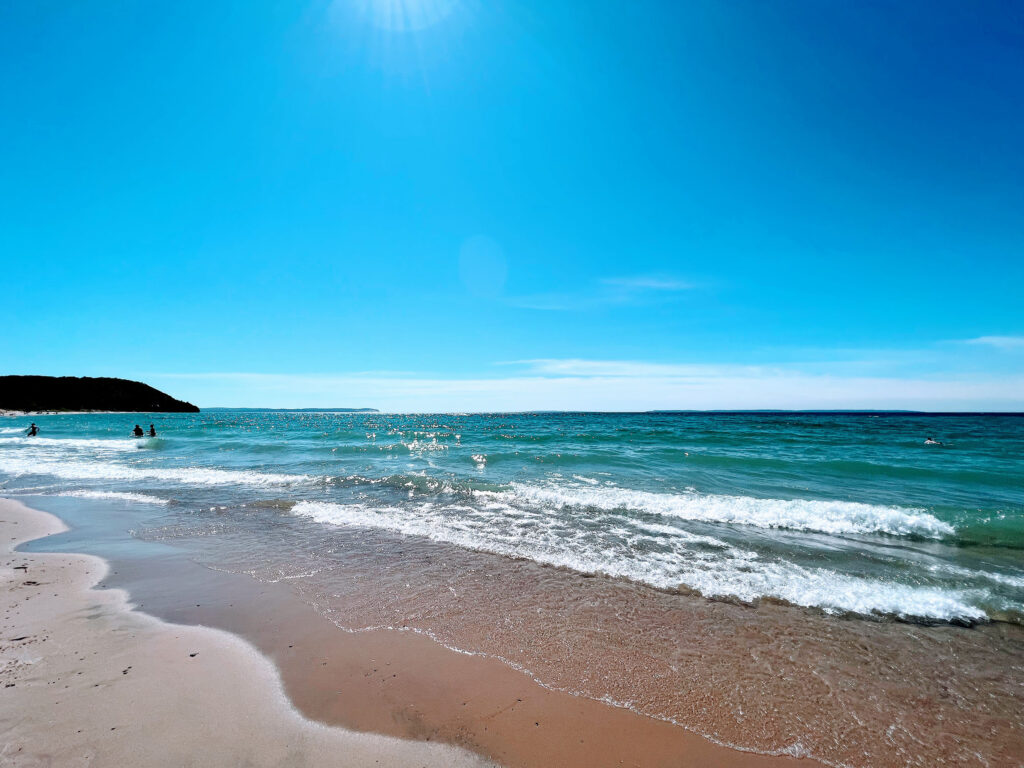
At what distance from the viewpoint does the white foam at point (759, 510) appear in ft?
32.8

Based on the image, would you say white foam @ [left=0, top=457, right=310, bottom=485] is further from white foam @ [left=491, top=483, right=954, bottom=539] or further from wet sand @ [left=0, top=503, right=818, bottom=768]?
wet sand @ [left=0, top=503, right=818, bottom=768]

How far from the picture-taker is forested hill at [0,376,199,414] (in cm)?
10656

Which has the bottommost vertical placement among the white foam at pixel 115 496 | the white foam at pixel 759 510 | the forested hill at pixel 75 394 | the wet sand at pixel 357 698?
the white foam at pixel 759 510

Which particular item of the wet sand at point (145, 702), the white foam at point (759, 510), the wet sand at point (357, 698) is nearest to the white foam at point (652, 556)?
the white foam at point (759, 510)

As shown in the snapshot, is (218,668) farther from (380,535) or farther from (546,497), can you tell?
(546,497)

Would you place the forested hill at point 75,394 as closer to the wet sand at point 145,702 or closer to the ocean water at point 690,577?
the ocean water at point 690,577

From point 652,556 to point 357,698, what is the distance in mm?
5470

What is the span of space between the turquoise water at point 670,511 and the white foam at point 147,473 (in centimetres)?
11

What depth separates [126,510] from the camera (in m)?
11.3

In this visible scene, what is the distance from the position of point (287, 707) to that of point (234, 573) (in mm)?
4011

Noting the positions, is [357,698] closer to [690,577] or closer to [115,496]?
[690,577]

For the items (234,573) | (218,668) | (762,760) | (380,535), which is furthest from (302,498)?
(762,760)

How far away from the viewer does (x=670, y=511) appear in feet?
36.8

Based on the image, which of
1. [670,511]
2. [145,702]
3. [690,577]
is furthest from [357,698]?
[670,511]
